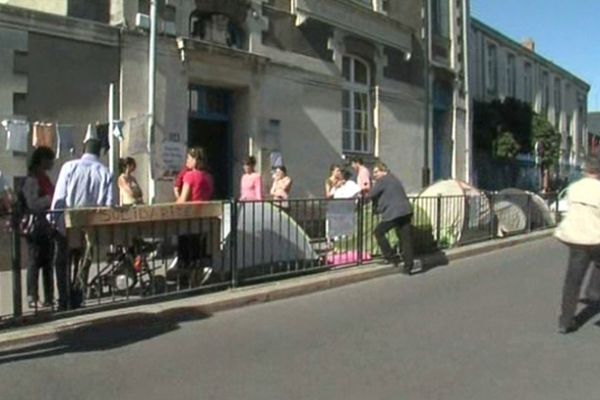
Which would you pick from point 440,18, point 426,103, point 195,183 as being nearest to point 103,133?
point 195,183

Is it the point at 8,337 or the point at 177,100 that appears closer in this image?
the point at 8,337

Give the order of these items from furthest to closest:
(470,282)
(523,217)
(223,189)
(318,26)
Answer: (523,217) < (318,26) < (223,189) < (470,282)

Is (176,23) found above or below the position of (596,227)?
above

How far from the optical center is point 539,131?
1147 inches

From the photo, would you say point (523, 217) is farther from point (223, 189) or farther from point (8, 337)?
point (8, 337)

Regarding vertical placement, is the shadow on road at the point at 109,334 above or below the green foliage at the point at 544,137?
below

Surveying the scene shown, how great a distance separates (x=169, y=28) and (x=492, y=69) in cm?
1986

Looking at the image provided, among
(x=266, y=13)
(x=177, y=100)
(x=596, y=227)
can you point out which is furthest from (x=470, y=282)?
(x=266, y=13)

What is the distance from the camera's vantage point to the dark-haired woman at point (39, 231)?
25.6 ft

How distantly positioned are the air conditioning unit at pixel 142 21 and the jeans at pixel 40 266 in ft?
18.6

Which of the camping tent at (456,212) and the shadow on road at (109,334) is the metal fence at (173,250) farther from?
the camping tent at (456,212)

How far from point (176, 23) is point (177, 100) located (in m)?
1.35

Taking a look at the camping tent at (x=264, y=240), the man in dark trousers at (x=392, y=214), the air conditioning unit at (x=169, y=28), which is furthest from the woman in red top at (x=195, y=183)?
the air conditioning unit at (x=169, y=28)

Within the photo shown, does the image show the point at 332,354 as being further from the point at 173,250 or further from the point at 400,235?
the point at 400,235
